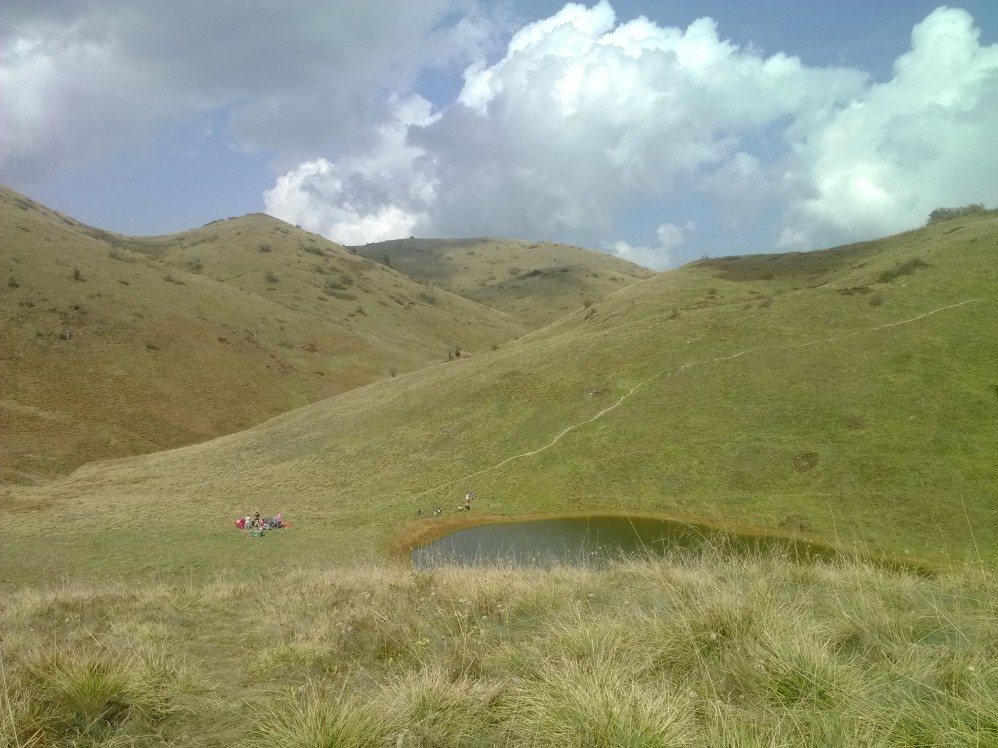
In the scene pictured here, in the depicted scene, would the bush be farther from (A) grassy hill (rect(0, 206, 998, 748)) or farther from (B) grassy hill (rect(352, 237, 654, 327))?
(B) grassy hill (rect(352, 237, 654, 327))

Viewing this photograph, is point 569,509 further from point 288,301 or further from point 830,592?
point 288,301

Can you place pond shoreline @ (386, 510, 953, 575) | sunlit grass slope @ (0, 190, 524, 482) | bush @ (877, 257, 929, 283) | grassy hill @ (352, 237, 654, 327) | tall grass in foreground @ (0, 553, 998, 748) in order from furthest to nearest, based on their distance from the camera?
1. grassy hill @ (352, 237, 654, 327)
2. sunlit grass slope @ (0, 190, 524, 482)
3. bush @ (877, 257, 929, 283)
4. pond shoreline @ (386, 510, 953, 575)
5. tall grass in foreground @ (0, 553, 998, 748)

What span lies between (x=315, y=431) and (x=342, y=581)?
3420 centimetres

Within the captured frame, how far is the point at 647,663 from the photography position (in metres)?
5.24

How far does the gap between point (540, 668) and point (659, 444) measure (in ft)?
89.6

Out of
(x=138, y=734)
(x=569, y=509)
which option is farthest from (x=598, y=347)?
(x=138, y=734)

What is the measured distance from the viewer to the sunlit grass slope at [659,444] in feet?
78.1

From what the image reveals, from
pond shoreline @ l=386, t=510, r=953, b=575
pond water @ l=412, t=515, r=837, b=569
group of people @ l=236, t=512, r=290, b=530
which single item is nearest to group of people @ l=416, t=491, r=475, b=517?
pond shoreline @ l=386, t=510, r=953, b=575

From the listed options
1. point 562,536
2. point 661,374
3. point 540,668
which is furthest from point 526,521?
point 540,668

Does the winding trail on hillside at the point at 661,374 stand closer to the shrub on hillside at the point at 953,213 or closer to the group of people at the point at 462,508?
the group of people at the point at 462,508

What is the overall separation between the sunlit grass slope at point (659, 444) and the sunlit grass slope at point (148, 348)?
8.26 meters

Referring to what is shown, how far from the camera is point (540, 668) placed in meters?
5.32

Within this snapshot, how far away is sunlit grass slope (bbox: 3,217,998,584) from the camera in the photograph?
23.8 meters

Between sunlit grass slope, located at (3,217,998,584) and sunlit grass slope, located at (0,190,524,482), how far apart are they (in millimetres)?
8263
